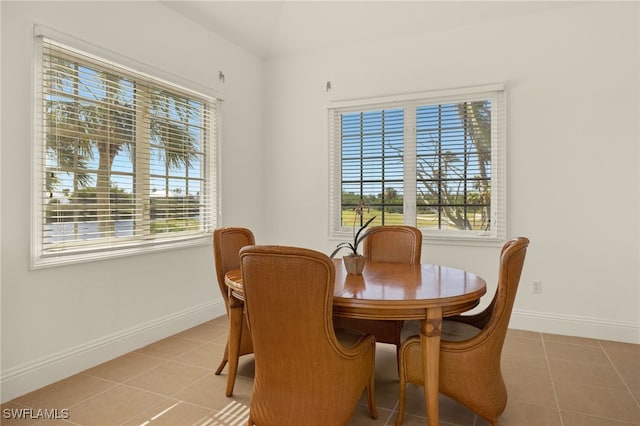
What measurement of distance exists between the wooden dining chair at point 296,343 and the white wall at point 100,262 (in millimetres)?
1640

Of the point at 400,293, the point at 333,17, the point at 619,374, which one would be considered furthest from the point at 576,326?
the point at 333,17

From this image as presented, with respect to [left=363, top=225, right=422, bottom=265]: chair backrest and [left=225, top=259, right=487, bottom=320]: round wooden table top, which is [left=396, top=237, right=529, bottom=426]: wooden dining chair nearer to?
[left=225, top=259, right=487, bottom=320]: round wooden table top

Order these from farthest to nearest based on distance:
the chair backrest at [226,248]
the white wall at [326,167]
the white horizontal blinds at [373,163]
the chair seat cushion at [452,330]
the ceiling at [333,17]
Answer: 1. the white horizontal blinds at [373,163]
2. the ceiling at [333,17]
3. the chair backrest at [226,248]
4. the white wall at [326,167]
5. the chair seat cushion at [452,330]

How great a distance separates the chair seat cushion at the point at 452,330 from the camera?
7.20 feet

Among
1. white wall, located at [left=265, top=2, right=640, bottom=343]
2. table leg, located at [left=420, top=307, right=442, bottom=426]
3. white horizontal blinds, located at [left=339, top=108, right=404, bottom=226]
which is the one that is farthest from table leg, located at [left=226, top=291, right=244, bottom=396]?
white wall, located at [left=265, top=2, right=640, bottom=343]

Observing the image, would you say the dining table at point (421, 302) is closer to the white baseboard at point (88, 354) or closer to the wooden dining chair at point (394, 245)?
the wooden dining chair at point (394, 245)

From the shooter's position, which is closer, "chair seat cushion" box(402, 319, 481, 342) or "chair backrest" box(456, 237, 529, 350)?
"chair backrest" box(456, 237, 529, 350)

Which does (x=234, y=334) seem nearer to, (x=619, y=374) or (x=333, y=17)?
(x=619, y=374)

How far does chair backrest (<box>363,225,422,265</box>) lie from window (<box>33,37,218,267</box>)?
1.73 meters

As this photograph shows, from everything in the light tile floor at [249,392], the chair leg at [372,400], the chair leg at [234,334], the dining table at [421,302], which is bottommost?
the light tile floor at [249,392]

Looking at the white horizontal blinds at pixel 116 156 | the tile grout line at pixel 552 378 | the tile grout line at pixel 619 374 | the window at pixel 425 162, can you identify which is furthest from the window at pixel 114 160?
the tile grout line at pixel 619 374

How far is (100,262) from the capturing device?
300 cm

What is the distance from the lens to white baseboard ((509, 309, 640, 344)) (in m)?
3.45

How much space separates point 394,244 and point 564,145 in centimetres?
182
